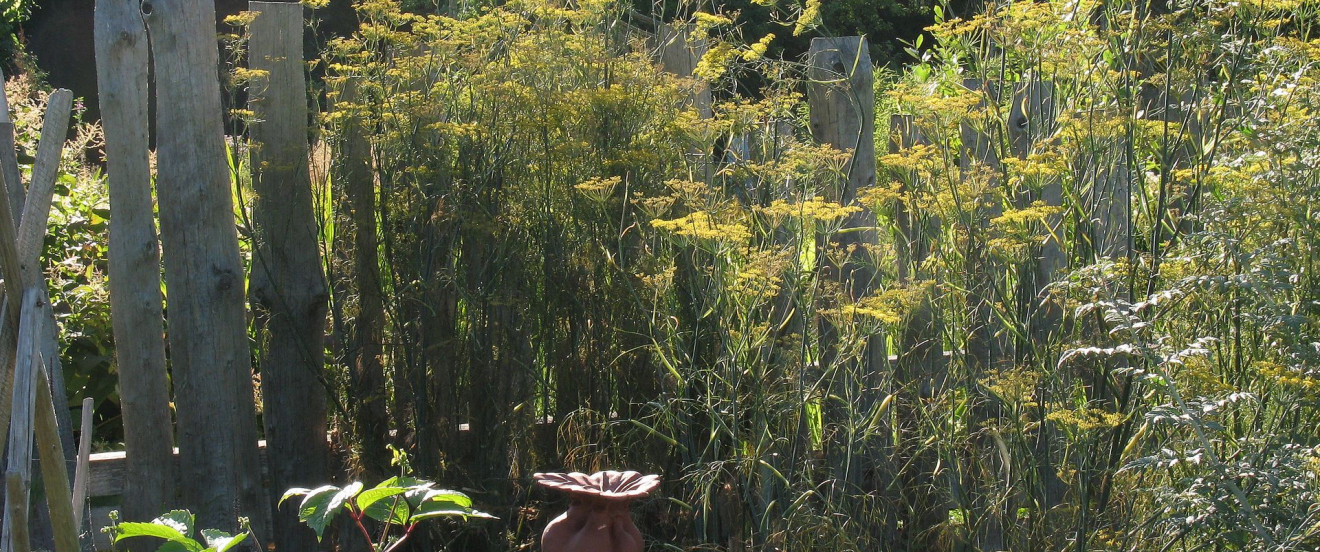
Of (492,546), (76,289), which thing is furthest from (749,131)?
(76,289)

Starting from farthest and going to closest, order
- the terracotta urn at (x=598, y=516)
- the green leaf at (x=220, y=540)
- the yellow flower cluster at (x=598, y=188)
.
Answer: the yellow flower cluster at (x=598, y=188) → the terracotta urn at (x=598, y=516) → the green leaf at (x=220, y=540)

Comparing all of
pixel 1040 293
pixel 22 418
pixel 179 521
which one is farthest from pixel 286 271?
pixel 1040 293

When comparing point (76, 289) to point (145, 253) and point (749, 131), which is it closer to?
point (145, 253)

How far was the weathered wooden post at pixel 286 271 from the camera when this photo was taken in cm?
360

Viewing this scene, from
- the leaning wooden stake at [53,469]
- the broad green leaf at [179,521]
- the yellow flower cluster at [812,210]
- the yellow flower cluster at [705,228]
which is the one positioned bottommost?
the broad green leaf at [179,521]

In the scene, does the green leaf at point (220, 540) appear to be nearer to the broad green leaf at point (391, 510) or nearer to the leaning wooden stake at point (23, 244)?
the broad green leaf at point (391, 510)

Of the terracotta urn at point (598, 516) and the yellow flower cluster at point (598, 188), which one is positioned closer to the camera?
the terracotta urn at point (598, 516)

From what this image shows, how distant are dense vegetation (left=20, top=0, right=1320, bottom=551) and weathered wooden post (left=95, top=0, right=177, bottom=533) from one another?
1.04 feet

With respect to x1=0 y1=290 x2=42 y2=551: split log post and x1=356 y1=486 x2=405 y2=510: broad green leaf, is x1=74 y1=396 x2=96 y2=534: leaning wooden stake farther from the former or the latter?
x1=356 y1=486 x2=405 y2=510: broad green leaf

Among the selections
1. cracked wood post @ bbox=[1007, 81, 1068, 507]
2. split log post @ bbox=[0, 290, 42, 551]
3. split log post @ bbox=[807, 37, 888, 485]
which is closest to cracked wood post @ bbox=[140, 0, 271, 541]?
split log post @ bbox=[0, 290, 42, 551]

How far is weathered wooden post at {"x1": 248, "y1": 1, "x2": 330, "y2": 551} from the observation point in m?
3.60

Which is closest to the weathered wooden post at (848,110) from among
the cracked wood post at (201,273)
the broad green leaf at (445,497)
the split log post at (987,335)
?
the split log post at (987,335)

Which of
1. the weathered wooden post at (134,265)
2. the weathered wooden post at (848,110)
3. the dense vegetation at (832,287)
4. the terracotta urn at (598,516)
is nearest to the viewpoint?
the terracotta urn at (598,516)

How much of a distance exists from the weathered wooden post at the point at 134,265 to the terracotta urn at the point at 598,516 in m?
1.64
